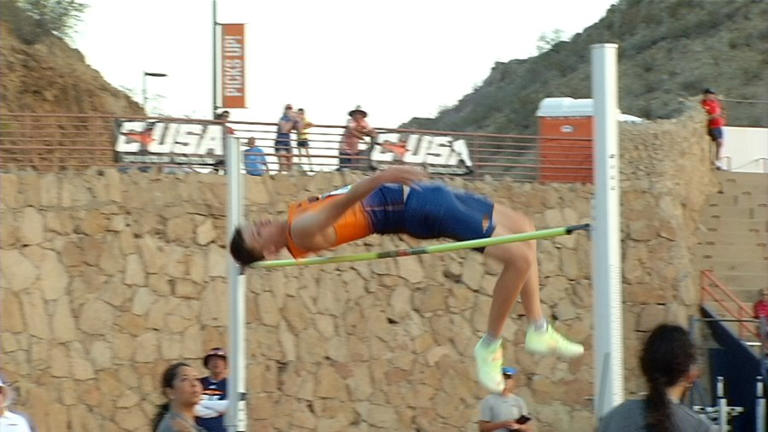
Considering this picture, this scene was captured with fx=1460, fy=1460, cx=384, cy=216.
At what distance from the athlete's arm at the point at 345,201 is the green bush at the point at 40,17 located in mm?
16708

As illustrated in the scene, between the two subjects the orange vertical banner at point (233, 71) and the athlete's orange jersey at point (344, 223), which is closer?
the athlete's orange jersey at point (344, 223)

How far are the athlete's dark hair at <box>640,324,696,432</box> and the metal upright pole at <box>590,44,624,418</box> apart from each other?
1.13 meters

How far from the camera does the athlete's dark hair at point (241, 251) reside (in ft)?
20.9

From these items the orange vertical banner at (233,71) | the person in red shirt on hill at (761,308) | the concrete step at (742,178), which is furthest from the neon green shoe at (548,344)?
the concrete step at (742,178)

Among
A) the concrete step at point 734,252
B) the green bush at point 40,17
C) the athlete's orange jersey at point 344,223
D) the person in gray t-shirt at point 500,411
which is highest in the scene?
the green bush at point 40,17

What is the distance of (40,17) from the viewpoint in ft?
74.5

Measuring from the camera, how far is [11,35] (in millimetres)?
21453

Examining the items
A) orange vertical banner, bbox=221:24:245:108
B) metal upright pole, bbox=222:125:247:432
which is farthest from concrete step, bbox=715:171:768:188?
metal upright pole, bbox=222:125:247:432

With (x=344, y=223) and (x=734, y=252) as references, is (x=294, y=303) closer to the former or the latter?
(x=734, y=252)

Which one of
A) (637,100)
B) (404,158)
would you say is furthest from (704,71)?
(404,158)

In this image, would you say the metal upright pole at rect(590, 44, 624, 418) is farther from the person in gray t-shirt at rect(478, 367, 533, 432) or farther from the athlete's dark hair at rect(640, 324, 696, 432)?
the person in gray t-shirt at rect(478, 367, 533, 432)

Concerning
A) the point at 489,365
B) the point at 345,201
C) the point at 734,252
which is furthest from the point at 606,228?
the point at 734,252

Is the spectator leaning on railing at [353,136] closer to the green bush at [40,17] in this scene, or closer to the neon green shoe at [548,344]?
the neon green shoe at [548,344]

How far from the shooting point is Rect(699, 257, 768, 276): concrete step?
1619 centimetres
